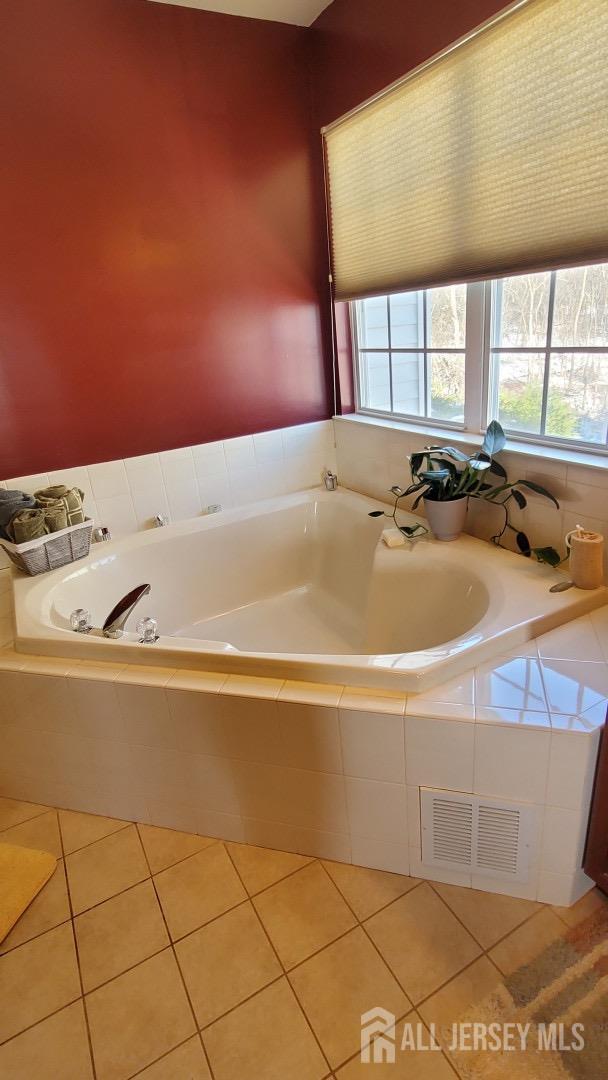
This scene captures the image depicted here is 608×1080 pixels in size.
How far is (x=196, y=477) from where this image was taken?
7.97ft

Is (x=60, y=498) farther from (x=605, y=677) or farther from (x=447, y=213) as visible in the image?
(x=605, y=677)

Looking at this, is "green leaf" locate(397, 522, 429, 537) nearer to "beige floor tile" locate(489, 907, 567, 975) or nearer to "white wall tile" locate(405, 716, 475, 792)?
"white wall tile" locate(405, 716, 475, 792)

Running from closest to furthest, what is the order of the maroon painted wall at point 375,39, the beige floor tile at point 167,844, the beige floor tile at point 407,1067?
the beige floor tile at point 407,1067 < the beige floor tile at point 167,844 < the maroon painted wall at point 375,39

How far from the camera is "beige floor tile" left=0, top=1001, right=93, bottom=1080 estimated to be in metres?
1.11

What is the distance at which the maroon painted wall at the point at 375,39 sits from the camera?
64.6 inches

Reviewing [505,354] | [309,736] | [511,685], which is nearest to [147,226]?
[505,354]

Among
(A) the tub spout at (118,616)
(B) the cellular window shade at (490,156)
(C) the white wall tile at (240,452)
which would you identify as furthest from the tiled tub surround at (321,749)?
(C) the white wall tile at (240,452)

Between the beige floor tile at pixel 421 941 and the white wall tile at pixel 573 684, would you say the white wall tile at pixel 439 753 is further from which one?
the beige floor tile at pixel 421 941

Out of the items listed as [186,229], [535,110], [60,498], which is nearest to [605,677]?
[535,110]

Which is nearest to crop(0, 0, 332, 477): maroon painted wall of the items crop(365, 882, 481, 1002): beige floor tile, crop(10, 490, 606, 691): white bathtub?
crop(10, 490, 606, 691): white bathtub

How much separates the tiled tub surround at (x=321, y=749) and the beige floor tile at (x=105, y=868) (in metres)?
0.09

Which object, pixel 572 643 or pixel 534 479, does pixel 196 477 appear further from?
pixel 572 643

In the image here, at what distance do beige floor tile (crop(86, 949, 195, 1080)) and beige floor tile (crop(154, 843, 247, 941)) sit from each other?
0.09m

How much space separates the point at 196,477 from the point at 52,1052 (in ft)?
6.05
